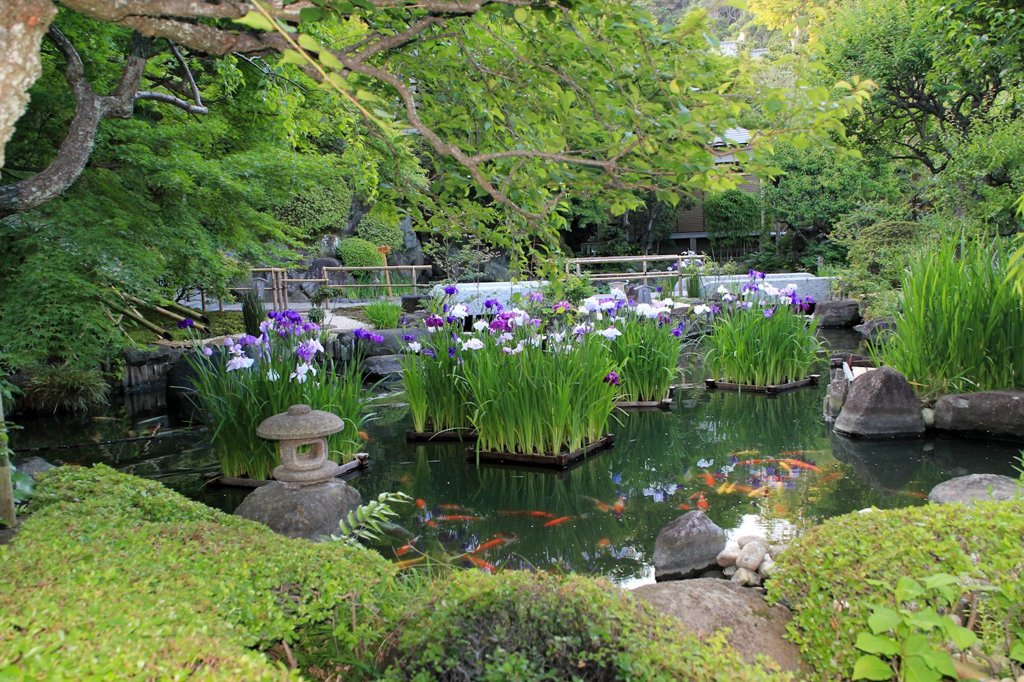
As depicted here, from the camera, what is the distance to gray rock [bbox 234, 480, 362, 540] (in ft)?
13.8

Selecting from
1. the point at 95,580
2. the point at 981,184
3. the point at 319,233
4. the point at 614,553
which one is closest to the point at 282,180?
the point at 614,553

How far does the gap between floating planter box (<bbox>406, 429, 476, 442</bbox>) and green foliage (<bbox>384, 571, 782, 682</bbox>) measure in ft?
15.0

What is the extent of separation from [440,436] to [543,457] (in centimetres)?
123

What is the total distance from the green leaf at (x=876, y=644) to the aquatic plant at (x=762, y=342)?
6432 millimetres

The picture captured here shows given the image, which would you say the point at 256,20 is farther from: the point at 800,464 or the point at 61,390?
the point at 61,390

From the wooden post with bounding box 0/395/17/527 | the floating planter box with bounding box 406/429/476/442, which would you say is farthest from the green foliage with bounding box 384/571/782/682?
the floating planter box with bounding box 406/429/476/442

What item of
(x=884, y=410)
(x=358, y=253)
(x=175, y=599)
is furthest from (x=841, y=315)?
(x=175, y=599)

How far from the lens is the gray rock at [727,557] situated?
12.4 ft

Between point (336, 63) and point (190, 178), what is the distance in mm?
4532

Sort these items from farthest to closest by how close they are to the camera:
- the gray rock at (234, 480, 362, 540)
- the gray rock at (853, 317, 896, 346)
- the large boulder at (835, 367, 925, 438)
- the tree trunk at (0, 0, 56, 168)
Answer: the gray rock at (853, 317, 896, 346)
the large boulder at (835, 367, 925, 438)
the gray rock at (234, 480, 362, 540)
the tree trunk at (0, 0, 56, 168)

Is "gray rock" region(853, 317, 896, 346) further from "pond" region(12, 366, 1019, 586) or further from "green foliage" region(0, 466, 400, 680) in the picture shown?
"green foliage" region(0, 466, 400, 680)

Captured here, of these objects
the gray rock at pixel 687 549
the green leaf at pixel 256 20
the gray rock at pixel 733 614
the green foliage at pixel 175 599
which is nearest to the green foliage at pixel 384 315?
the gray rock at pixel 687 549

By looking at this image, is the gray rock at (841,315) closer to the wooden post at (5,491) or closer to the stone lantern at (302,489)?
the stone lantern at (302,489)

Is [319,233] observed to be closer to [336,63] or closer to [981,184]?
[981,184]
